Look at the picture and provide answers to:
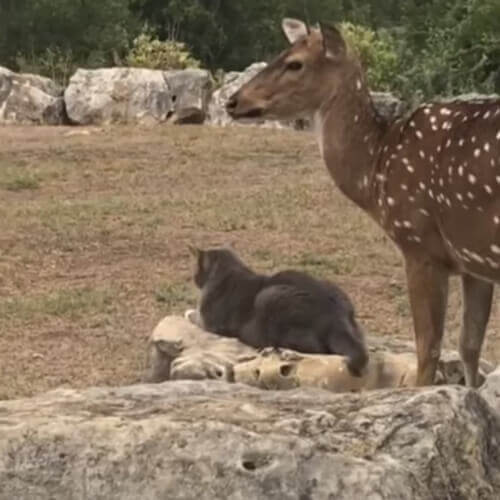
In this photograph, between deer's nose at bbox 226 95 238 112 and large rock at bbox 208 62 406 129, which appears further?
large rock at bbox 208 62 406 129

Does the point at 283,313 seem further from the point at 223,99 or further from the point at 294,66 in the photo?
the point at 223,99

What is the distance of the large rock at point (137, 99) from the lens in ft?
74.5

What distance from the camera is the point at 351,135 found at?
795 cm

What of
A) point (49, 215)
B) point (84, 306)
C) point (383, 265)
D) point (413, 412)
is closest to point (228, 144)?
point (49, 215)

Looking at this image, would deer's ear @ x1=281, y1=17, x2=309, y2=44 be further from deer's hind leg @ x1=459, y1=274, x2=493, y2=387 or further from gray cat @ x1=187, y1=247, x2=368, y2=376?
deer's hind leg @ x1=459, y1=274, x2=493, y2=387

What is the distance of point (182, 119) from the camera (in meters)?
22.8

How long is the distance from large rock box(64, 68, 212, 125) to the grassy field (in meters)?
1.95

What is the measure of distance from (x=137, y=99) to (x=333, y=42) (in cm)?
1508

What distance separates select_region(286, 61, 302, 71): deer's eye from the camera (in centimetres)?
797

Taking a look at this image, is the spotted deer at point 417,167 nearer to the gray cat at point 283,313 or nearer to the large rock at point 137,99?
the gray cat at point 283,313

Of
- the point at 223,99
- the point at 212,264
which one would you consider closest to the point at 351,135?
the point at 212,264

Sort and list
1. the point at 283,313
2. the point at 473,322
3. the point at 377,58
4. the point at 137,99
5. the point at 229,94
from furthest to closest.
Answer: the point at 377,58 → the point at 137,99 → the point at 229,94 → the point at 283,313 → the point at 473,322

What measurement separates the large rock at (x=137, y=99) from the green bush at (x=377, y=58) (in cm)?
248

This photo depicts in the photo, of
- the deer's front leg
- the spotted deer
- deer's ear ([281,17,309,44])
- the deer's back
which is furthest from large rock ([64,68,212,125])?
the deer's front leg
